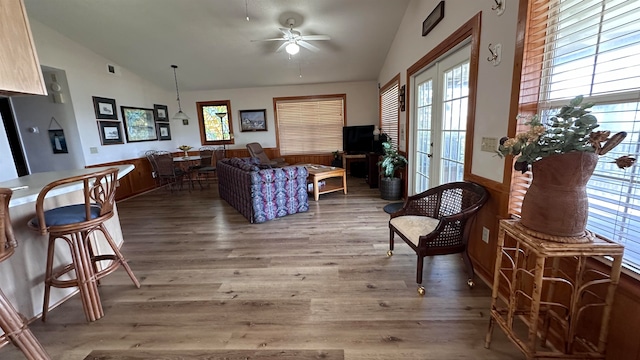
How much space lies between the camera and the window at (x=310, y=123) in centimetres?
677

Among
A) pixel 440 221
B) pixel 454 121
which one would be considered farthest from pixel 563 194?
pixel 454 121

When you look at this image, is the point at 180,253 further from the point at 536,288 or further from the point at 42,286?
the point at 536,288

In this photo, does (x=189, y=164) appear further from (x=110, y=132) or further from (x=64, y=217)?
(x=64, y=217)

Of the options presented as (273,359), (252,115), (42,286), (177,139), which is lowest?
(273,359)

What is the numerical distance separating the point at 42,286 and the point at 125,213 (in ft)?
8.74

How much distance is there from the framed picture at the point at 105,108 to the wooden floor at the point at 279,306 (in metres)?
3.20

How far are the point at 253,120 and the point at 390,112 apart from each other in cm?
364

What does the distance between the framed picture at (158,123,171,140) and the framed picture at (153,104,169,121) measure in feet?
0.51

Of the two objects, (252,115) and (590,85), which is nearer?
(590,85)

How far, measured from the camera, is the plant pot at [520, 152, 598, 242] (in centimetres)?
103

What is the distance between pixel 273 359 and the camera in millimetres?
1407

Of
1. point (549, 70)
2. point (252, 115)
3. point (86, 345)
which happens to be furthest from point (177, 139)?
point (549, 70)

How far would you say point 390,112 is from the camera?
526 centimetres

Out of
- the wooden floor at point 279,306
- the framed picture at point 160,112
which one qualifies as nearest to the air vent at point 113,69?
the framed picture at point 160,112
